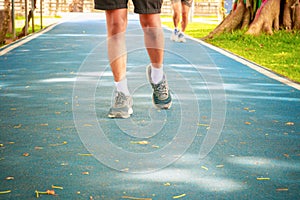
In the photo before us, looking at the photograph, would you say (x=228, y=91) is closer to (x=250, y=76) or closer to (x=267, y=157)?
(x=250, y=76)

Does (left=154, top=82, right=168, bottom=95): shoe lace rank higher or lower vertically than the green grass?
higher

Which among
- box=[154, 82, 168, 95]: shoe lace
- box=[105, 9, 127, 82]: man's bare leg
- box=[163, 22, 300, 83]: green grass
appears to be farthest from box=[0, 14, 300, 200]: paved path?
box=[163, 22, 300, 83]: green grass

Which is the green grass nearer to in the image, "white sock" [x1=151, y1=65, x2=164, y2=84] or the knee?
"white sock" [x1=151, y1=65, x2=164, y2=84]

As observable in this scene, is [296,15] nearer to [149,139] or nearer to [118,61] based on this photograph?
[118,61]

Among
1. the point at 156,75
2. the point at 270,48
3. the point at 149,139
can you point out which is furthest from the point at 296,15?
the point at 149,139

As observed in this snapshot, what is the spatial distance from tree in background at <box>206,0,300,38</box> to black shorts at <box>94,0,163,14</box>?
9.56 m

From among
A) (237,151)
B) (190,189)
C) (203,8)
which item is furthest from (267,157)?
(203,8)

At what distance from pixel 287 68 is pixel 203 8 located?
3719 cm

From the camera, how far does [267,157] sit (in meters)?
3.79

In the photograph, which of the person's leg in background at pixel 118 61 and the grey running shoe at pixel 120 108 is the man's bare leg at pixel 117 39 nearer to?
the person's leg in background at pixel 118 61

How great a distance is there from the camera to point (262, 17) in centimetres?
1462

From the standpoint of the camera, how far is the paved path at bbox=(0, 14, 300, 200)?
10.4ft

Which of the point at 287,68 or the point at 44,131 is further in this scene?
the point at 287,68

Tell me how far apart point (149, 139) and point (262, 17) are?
10991 mm
